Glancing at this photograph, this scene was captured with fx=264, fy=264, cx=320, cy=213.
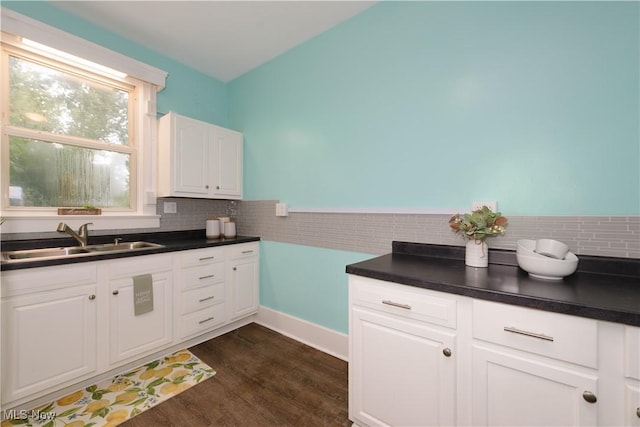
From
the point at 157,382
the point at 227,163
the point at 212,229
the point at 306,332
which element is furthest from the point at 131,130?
the point at 306,332

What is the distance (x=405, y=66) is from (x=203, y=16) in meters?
1.68

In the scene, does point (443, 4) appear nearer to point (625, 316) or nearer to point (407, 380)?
point (625, 316)

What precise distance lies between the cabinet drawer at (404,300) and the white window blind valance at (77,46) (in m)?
2.63

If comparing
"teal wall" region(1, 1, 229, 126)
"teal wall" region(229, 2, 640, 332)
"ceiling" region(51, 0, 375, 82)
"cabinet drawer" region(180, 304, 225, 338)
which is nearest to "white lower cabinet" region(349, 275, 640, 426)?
"teal wall" region(229, 2, 640, 332)

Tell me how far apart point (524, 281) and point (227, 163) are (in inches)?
107

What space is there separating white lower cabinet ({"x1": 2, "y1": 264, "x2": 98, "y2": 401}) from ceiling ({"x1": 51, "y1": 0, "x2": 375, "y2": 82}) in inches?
78.5

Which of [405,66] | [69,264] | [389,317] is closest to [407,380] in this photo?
[389,317]

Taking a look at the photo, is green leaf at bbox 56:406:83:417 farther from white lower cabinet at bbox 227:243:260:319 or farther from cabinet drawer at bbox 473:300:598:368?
cabinet drawer at bbox 473:300:598:368

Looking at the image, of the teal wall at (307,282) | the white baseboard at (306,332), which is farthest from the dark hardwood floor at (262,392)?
the teal wall at (307,282)

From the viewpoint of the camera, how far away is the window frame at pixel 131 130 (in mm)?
1868

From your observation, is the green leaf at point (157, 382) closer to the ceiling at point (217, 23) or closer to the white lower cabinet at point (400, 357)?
the white lower cabinet at point (400, 357)

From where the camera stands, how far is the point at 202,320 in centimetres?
236

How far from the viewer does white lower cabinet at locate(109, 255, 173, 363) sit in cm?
184

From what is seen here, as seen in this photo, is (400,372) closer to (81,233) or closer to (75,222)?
(81,233)
